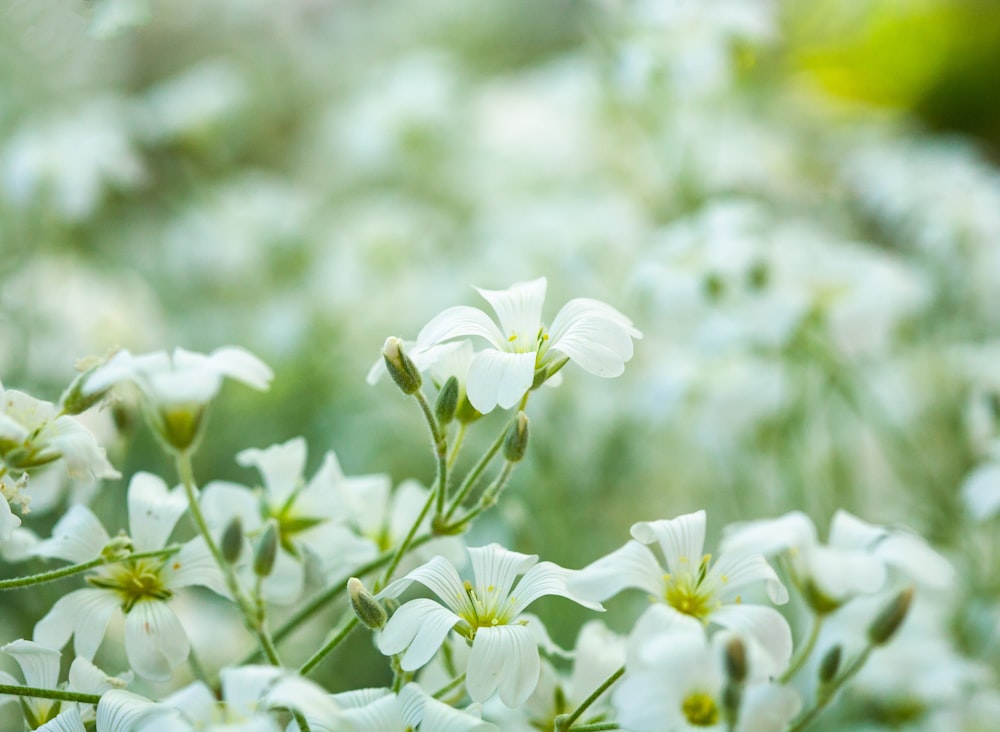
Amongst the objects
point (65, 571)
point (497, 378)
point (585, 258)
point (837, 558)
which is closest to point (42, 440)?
point (65, 571)

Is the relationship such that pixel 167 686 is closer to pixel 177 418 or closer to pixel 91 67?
pixel 177 418

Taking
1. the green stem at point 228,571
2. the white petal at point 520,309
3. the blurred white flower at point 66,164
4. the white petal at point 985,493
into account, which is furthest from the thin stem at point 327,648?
the blurred white flower at point 66,164

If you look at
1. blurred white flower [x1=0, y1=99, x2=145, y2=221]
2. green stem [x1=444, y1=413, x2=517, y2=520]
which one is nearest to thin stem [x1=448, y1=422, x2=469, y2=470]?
green stem [x1=444, y1=413, x2=517, y2=520]

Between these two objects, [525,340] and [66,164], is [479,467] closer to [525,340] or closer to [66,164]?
[525,340]

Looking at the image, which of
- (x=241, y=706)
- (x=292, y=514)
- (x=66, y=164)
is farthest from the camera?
(x=66, y=164)

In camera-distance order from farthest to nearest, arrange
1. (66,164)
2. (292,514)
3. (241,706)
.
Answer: (66,164) → (292,514) → (241,706)

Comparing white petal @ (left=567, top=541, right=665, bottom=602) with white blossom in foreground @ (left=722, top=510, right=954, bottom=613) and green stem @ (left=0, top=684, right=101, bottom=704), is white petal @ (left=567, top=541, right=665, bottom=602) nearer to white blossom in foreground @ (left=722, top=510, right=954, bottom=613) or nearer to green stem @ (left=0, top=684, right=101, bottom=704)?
white blossom in foreground @ (left=722, top=510, right=954, bottom=613)
